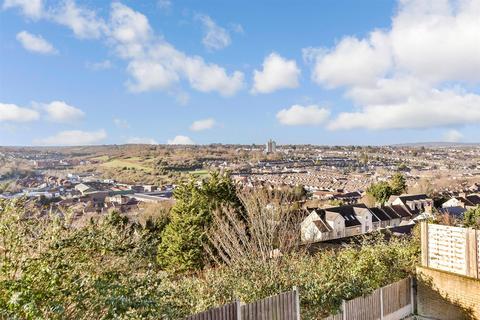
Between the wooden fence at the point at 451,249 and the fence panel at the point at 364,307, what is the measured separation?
2.38 m

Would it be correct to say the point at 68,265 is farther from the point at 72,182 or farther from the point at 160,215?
the point at 72,182

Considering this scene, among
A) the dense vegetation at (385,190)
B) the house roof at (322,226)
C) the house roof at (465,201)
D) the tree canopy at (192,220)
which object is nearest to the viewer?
the tree canopy at (192,220)

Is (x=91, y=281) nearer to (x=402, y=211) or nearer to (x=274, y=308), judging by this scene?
(x=274, y=308)

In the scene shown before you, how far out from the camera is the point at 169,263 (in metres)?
22.8

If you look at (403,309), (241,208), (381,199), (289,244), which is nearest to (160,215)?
(241,208)

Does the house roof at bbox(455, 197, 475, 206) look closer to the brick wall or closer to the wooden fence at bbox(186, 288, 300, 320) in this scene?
the brick wall

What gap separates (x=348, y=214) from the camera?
41.1 meters

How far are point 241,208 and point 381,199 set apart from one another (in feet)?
118

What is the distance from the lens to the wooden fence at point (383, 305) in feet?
27.7

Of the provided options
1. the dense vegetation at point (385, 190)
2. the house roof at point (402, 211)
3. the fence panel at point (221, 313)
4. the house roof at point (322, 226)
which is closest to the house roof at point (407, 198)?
the dense vegetation at point (385, 190)

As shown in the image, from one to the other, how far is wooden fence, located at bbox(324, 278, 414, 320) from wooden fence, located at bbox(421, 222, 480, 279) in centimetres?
89

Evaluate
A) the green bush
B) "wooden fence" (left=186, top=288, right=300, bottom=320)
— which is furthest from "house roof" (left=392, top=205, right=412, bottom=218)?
"wooden fence" (left=186, top=288, right=300, bottom=320)

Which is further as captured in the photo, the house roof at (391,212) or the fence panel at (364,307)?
the house roof at (391,212)

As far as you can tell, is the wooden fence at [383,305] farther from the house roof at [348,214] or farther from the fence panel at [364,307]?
the house roof at [348,214]
